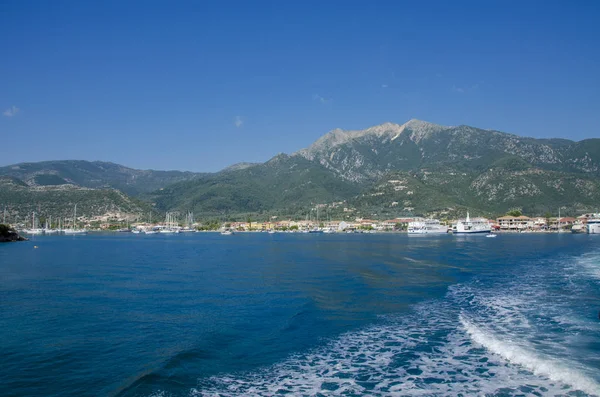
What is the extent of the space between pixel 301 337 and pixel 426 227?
484ft

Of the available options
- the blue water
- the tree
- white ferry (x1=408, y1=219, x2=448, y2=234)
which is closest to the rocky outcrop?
the blue water

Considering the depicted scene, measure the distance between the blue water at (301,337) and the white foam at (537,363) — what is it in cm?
5

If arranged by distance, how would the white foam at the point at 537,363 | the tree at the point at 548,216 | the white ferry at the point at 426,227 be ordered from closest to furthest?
1. the white foam at the point at 537,363
2. the white ferry at the point at 426,227
3. the tree at the point at 548,216

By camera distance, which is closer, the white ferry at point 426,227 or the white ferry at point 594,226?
the white ferry at point 594,226

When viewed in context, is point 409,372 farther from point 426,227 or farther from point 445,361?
point 426,227

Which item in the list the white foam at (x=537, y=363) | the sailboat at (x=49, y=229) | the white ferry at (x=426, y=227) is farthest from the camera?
the sailboat at (x=49, y=229)

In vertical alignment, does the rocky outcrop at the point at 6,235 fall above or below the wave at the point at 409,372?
above

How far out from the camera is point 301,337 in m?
17.3

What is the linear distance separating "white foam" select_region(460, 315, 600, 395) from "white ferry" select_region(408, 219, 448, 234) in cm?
13727

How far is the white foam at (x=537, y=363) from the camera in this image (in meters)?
11.7

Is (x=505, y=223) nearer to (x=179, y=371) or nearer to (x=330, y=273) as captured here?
(x=330, y=273)

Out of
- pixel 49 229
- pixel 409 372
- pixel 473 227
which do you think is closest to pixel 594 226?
pixel 473 227

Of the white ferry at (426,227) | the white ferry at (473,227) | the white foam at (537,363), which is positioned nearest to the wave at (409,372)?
the white foam at (537,363)

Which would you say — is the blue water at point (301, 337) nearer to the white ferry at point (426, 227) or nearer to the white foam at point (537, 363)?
the white foam at point (537, 363)
